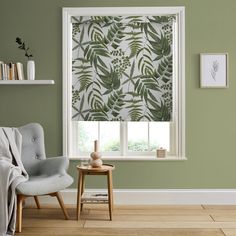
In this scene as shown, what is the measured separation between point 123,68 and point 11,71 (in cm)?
130

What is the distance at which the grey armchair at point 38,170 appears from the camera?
12.3 ft

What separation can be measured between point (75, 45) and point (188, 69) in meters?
1.36

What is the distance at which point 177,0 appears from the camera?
480cm

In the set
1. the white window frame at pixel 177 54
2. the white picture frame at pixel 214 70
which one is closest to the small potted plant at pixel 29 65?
the white window frame at pixel 177 54

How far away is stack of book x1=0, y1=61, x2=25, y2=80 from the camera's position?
4691 mm

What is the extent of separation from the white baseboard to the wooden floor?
0.42 feet

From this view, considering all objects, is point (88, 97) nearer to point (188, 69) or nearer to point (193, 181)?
point (188, 69)

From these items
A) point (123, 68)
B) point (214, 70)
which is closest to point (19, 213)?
point (123, 68)

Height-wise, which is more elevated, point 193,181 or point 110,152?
point 110,152

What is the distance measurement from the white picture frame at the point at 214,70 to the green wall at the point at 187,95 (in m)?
0.06

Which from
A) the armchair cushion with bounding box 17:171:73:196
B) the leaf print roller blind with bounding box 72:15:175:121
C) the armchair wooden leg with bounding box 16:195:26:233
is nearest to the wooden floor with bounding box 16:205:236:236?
the armchair wooden leg with bounding box 16:195:26:233

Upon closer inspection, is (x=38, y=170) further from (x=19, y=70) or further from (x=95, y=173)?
(x=19, y=70)

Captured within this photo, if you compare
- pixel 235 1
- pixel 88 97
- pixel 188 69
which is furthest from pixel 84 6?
pixel 235 1

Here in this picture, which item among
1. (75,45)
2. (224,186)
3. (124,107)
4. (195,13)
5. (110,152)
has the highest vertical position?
Answer: (195,13)
